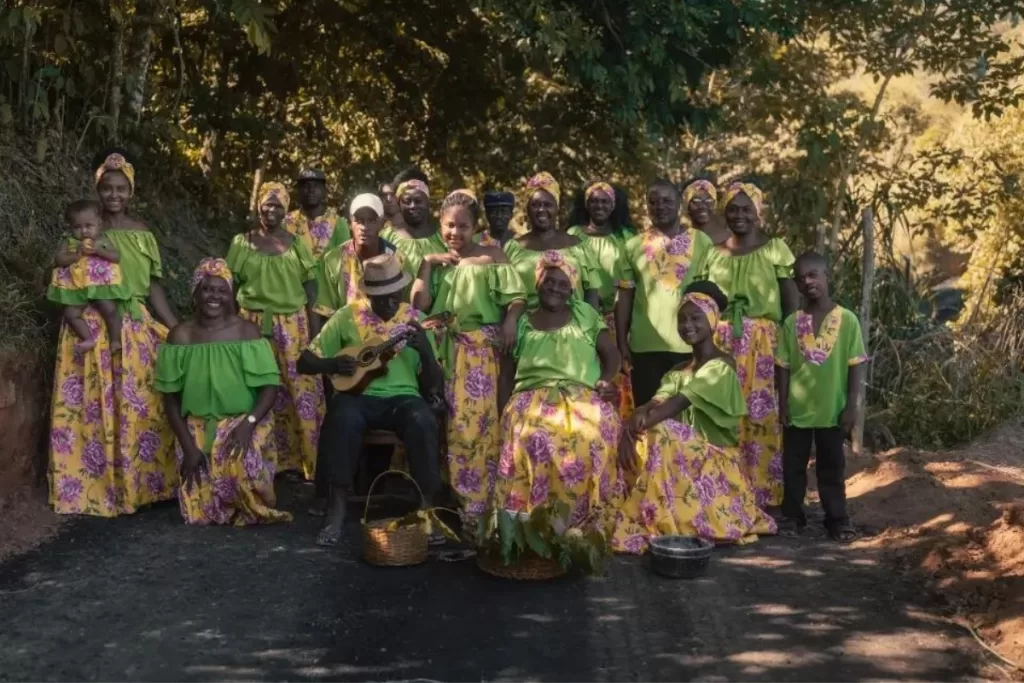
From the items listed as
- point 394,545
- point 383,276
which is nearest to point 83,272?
point 383,276

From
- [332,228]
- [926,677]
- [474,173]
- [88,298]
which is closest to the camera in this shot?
[926,677]

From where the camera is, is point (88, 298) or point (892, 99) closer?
point (88, 298)

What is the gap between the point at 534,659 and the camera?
15.9 feet

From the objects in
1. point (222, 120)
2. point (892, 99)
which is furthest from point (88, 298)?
point (892, 99)

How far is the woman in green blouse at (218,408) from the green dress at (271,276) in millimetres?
770

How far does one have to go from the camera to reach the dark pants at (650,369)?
739cm

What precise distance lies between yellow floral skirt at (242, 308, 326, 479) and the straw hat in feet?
4.02

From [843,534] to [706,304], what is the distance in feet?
4.66

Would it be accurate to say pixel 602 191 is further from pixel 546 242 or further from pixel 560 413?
pixel 560 413

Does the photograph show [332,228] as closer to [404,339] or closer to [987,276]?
[404,339]

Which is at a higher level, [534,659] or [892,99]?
[892,99]

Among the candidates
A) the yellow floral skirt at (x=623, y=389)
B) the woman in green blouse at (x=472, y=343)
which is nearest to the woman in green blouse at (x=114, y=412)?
the woman in green blouse at (x=472, y=343)

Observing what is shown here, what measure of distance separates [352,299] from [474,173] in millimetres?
5462

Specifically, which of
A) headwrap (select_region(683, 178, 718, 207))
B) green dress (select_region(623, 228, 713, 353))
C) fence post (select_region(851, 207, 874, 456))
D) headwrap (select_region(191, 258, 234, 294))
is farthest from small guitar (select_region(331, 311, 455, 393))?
fence post (select_region(851, 207, 874, 456))
